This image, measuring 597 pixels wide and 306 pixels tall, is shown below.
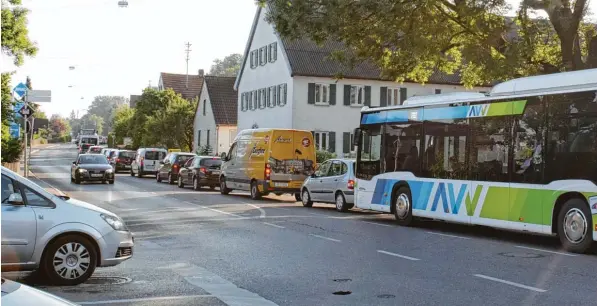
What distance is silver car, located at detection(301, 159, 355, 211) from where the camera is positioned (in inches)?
920

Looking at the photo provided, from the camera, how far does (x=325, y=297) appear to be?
8656 millimetres

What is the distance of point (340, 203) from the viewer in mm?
23609

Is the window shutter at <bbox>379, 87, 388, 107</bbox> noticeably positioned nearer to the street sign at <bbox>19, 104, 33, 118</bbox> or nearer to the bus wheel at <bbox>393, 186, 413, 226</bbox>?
the street sign at <bbox>19, 104, 33, 118</bbox>

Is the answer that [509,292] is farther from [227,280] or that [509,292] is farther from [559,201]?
[559,201]

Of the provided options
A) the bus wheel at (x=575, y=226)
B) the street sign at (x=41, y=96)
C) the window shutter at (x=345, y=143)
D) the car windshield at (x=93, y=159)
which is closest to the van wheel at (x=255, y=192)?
the street sign at (x=41, y=96)

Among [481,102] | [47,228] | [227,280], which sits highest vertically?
[481,102]

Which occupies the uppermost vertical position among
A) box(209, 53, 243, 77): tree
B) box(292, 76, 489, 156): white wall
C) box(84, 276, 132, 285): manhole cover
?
box(209, 53, 243, 77): tree

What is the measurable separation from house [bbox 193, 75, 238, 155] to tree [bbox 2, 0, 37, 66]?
121ft

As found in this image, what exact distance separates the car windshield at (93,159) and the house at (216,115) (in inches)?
958

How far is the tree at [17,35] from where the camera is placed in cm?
2661

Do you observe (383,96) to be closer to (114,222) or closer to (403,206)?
(403,206)

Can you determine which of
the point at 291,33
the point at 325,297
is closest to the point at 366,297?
the point at 325,297

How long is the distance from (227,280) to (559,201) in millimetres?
6973

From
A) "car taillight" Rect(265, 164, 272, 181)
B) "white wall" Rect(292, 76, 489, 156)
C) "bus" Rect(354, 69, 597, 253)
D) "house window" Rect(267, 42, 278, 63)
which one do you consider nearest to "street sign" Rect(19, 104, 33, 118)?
"car taillight" Rect(265, 164, 272, 181)
